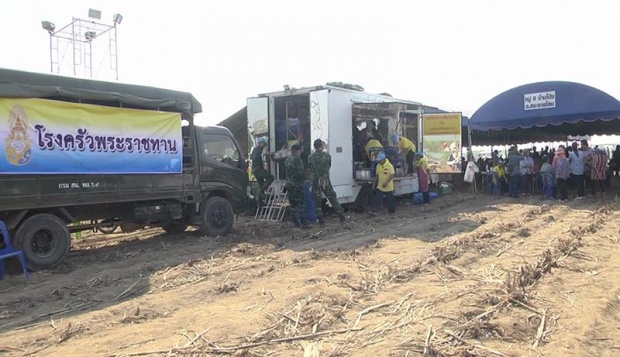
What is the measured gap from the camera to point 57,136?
753 cm

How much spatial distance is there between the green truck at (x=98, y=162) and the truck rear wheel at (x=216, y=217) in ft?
0.06

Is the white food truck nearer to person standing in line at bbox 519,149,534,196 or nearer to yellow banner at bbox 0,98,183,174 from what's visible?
yellow banner at bbox 0,98,183,174

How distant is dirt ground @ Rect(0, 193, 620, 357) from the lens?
13.8 feet

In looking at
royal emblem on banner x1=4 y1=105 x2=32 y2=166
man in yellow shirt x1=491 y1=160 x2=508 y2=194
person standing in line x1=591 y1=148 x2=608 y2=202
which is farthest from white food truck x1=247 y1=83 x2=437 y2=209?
person standing in line x1=591 y1=148 x2=608 y2=202

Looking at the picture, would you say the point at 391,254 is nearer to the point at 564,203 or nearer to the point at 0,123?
the point at 0,123

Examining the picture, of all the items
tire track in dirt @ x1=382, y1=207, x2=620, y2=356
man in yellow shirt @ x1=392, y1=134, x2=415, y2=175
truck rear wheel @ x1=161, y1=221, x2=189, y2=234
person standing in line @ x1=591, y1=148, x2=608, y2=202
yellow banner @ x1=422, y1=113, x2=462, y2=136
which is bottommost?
tire track in dirt @ x1=382, y1=207, x2=620, y2=356

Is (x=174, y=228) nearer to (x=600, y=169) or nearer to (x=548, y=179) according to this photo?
(x=548, y=179)

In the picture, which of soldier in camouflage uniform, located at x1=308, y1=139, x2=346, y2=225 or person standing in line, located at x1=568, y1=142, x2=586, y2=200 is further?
person standing in line, located at x1=568, y1=142, x2=586, y2=200

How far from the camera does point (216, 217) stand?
10.1m

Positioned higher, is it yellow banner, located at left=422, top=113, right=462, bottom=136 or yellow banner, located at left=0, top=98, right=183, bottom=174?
yellow banner, located at left=422, top=113, right=462, bottom=136

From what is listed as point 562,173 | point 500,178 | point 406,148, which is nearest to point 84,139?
point 406,148

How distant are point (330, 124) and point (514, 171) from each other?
323 inches

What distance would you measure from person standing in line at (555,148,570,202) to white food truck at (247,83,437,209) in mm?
5298

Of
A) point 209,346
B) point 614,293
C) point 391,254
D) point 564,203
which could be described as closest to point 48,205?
point 209,346
